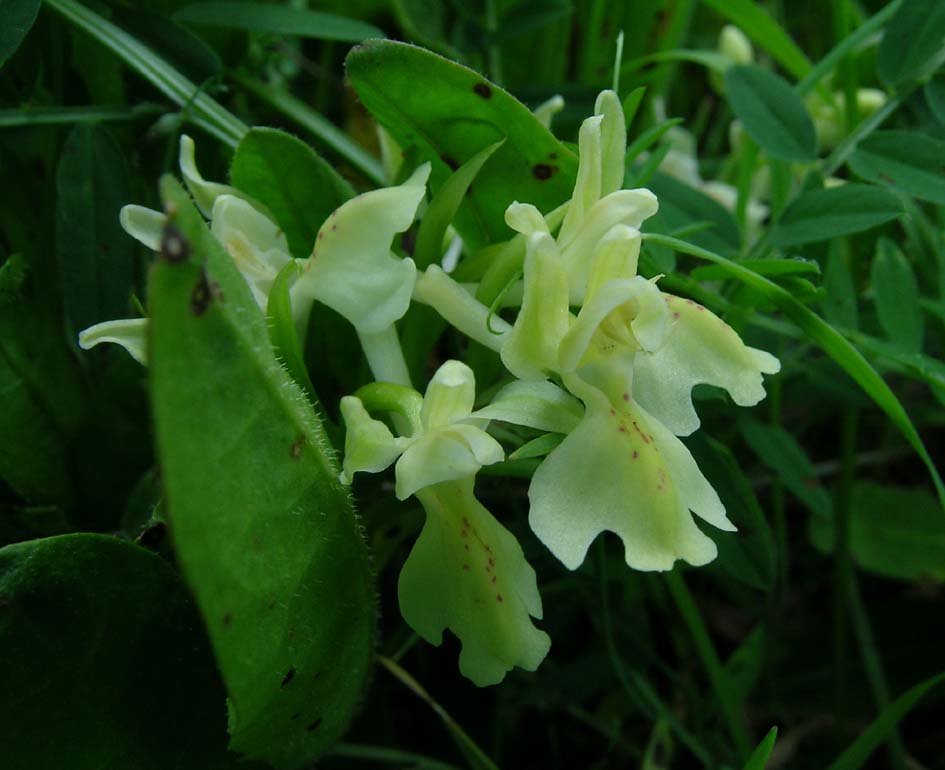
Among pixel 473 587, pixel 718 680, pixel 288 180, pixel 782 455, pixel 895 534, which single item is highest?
pixel 288 180

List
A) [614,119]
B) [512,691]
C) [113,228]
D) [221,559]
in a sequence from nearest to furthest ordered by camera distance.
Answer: [221,559], [614,119], [113,228], [512,691]

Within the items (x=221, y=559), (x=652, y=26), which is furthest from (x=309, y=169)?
(x=652, y=26)

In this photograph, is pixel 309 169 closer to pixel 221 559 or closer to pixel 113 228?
pixel 113 228

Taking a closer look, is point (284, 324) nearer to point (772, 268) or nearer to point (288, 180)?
point (288, 180)

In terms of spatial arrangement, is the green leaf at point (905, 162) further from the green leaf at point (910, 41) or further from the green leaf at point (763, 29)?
the green leaf at point (763, 29)

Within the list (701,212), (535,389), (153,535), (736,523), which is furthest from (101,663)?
(701,212)
